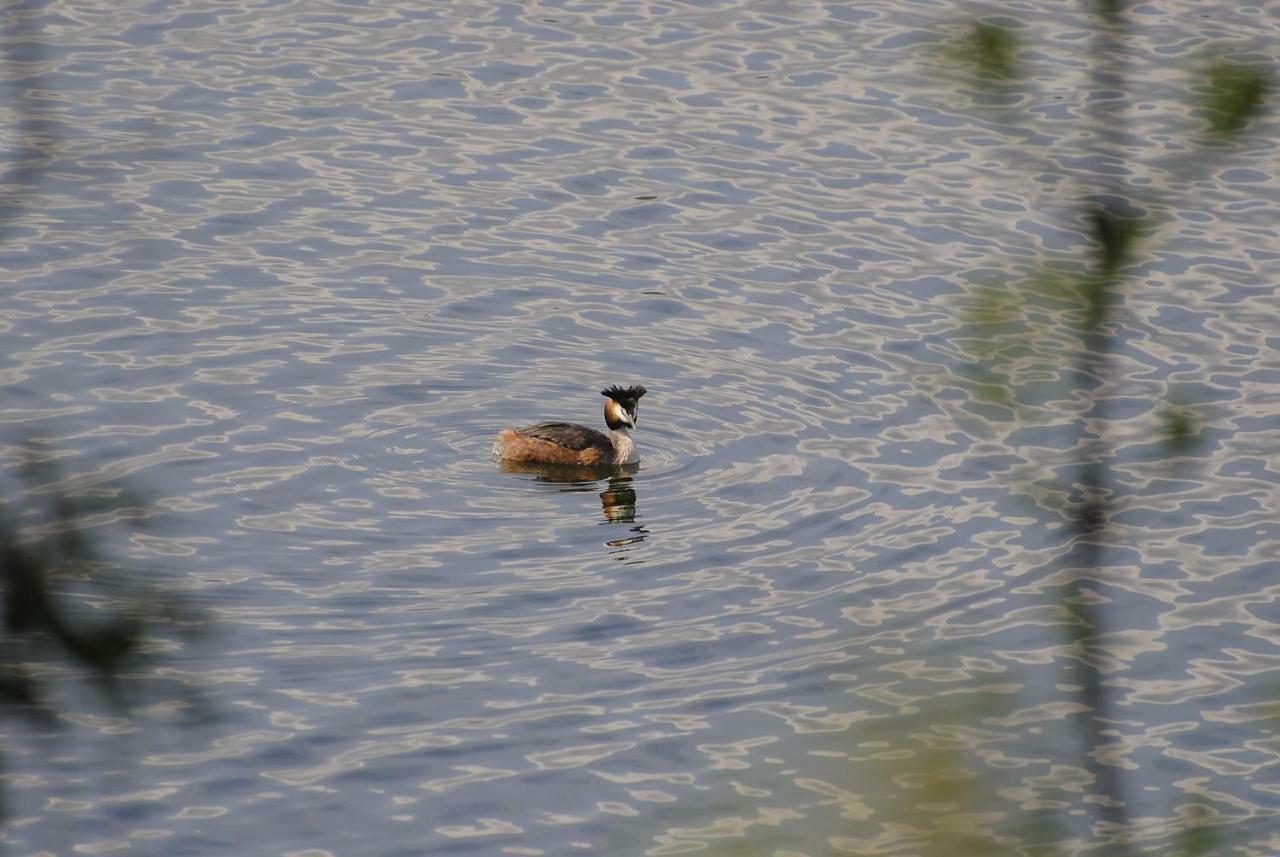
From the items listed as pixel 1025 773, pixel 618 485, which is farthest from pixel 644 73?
pixel 1025 773

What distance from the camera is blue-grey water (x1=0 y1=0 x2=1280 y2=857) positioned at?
9609 millimetres

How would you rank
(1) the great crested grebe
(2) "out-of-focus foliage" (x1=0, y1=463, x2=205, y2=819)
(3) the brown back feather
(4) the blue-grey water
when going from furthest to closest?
1. (3) the brown back feather
2. (1) the great crested grebe
3. (4) the blue-grey water
4. (2) "out-of-focus foliage" (x1=0, y1=463, x2=205, y2=819)

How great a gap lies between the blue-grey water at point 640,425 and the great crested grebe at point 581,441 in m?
0.26

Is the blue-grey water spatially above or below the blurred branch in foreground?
below

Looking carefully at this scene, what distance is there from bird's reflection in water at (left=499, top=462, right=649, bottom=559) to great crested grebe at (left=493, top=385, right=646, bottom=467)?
0.05 metres

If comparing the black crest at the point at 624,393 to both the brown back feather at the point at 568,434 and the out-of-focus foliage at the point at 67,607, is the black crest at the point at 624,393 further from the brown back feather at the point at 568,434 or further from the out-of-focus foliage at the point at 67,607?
the out-of-focus foliage at the point at 67,607

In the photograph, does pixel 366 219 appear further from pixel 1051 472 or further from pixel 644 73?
pixel 1051 472

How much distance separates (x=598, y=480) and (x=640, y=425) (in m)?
Result: 1.12

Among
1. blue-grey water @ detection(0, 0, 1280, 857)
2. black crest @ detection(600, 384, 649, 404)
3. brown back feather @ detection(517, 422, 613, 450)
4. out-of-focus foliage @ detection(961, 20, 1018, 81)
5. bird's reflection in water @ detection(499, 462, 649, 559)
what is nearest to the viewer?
out-of-focus foliage @ detection(961, 20, 1018, 81)

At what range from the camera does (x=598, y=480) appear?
626 inches

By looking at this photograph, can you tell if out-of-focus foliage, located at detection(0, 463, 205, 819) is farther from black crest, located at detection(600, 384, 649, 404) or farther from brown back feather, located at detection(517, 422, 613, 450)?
black crest, located at detection(600, 384, 649, 404)

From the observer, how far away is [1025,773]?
33.6 ft

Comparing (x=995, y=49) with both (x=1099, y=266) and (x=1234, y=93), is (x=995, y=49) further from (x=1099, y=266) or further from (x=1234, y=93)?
(x=1099, y=266)

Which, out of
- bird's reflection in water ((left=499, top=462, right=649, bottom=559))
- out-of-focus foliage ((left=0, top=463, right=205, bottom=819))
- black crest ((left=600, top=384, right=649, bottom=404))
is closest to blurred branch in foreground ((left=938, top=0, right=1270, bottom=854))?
out-of-focus foliage ((left=0, top=463, right=205, bottom=819))
